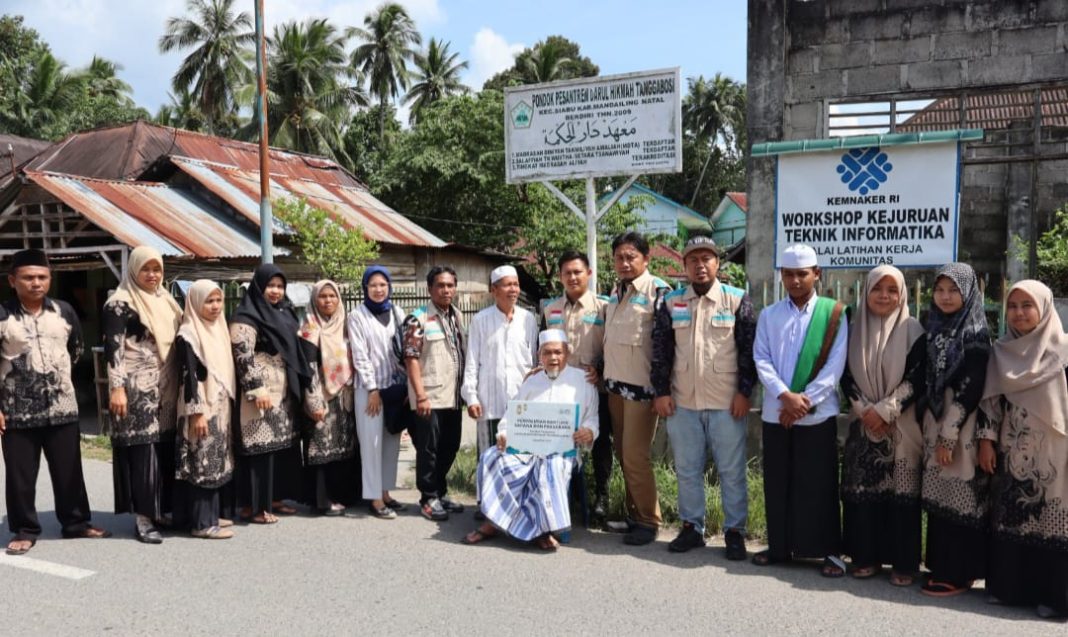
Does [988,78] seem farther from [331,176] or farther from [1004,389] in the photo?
[331,176]

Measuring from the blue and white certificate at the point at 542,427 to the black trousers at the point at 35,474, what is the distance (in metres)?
2.63

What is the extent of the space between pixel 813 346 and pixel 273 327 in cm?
320

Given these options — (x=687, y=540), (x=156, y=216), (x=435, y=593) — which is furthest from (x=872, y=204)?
(x=156, y=216)

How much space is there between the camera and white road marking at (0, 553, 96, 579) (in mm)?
4344

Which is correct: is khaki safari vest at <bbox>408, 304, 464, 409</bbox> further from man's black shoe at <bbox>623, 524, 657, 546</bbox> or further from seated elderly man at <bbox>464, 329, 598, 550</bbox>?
man's black shoe at <bbox>623, 524, 657, 546</bbox>

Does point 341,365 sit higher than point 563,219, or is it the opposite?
point 563,219

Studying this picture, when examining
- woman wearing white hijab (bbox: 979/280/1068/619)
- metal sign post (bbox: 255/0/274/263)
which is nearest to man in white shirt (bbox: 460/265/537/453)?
woman wearing white hijab (bbox: 979/280/1068/619)

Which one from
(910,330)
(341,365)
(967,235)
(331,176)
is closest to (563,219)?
(331,176)

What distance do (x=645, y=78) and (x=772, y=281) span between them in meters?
2.65

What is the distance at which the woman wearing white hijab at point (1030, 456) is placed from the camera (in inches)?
141

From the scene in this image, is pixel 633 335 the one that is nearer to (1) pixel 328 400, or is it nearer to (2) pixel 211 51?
(1) pixel 328 400

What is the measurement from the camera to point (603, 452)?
5.25m

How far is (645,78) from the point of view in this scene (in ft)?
26.2

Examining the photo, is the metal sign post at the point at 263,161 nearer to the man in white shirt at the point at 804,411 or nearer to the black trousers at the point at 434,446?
the black trousers at the point at 434,446
